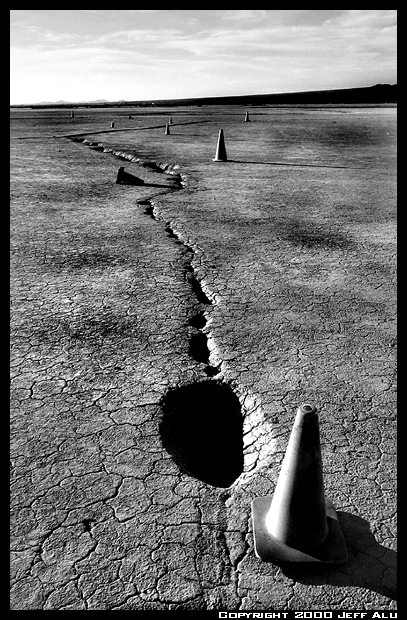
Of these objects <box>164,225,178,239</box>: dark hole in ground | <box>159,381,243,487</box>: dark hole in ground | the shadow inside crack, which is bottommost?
the shadow inside crack

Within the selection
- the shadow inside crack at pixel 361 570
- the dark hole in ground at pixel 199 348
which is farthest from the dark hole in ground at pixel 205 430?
the shadow inside crack at pixel 361 570

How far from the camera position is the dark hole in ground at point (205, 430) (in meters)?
2.73

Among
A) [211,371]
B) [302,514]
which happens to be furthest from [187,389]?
[302,514]

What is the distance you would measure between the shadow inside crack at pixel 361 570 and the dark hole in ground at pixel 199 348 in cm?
158

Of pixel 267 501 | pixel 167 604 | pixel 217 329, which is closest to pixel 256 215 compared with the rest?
pixel 217 329

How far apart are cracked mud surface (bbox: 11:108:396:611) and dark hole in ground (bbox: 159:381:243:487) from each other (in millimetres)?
13

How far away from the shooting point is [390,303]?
4.34 meters

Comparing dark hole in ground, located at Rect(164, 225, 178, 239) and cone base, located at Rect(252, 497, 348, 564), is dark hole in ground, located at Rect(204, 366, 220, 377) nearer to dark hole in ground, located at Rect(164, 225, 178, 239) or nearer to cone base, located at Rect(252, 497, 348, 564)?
cone base, located at Rect(252, 497, 348, 564)

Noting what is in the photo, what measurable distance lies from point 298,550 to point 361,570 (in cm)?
25

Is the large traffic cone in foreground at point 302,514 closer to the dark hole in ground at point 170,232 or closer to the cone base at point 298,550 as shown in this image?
the cone base at point 298,550

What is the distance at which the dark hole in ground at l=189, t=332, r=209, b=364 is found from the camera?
11.3ft

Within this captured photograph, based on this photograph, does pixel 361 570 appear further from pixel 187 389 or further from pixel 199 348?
pixel 199 348

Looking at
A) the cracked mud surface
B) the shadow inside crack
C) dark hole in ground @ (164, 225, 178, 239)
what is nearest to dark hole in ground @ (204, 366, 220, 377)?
the cracked mud surface

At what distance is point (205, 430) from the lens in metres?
3.00
